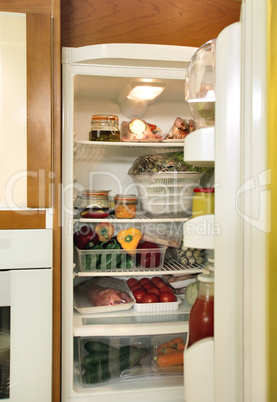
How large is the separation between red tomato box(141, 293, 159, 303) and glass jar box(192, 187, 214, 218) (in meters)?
0.65

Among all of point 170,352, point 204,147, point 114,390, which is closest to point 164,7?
point 204,147

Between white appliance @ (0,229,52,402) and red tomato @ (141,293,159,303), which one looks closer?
white appliance @ (0,229,52,402)

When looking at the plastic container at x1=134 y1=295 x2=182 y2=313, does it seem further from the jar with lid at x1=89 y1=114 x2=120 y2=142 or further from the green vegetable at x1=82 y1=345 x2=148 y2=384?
the jar with lid at x1=89 y1=114 x2=120 y2=142

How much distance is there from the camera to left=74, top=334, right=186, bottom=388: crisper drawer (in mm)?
1631

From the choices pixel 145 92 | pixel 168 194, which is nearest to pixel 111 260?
pixel 168 194

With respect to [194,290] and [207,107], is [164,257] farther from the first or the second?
[207,107]

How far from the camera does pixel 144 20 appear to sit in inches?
63.6

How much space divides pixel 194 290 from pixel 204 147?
1063 millimetres

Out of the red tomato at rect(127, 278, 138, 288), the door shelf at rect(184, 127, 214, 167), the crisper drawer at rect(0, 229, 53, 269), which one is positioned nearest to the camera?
the door shelf at rect(184, 127, 214, 167)

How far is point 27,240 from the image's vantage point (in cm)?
138

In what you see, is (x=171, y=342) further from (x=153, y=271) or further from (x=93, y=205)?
(x=93, y=205)

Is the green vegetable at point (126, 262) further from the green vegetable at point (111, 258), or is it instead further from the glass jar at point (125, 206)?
the glass jar at point (125, 206)

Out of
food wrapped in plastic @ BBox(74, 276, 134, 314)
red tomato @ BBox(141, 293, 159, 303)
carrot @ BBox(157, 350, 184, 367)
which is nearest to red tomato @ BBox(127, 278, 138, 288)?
food wrapped in plastic @ BBox(74, 276, 134, 314)

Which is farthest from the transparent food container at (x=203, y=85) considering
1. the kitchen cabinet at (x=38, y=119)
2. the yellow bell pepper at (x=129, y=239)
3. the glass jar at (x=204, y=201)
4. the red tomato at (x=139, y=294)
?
the red tomato at (x=139, y=294)
